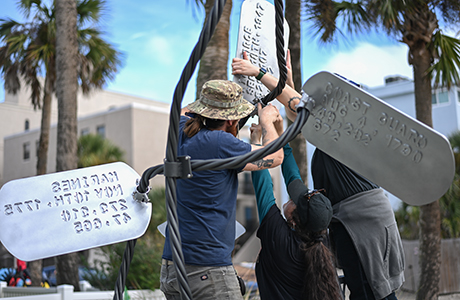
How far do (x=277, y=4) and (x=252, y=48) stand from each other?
744mm

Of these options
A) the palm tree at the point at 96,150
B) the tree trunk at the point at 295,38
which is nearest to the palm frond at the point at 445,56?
the tree trunk at the point at 295,38

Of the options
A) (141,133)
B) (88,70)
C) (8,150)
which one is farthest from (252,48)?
(8,150)

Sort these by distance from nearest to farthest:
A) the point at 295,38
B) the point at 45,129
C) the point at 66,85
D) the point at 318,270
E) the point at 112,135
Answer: the point at 318,270 < the point at 295,38 < the point at 66,85 < the point at 45,129 < the point at 112,135

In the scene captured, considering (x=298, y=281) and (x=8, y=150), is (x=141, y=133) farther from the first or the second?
(x=298, y=281)

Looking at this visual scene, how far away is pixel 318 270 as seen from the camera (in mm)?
1990

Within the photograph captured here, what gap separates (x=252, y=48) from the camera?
7.07ft

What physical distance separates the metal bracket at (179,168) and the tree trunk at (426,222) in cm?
703

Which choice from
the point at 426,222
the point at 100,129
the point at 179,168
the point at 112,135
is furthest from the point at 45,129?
the point at 100,129

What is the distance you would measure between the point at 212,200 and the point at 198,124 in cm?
35

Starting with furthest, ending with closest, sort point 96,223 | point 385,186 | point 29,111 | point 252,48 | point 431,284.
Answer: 1. point 29,111
2. point 431,284
3. point 252,48
4. point 96,223
5. point 385,186

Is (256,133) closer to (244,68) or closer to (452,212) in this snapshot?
(244,68)

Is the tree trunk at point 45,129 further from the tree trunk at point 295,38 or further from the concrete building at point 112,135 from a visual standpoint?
the concrete building at point 112,135

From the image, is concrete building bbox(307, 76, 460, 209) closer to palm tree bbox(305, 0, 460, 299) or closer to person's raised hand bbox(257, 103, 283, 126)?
palm tree bbox(305, 0, 460, 299)

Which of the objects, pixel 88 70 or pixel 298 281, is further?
pixel 88 70
